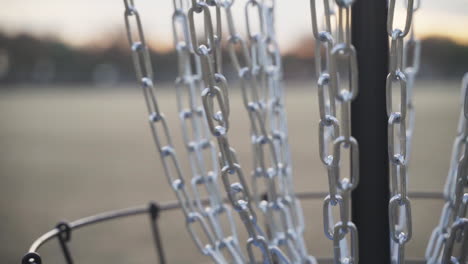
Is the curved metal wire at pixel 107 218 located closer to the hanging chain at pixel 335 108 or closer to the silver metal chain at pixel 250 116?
the silver metal chain at pixel 250 116

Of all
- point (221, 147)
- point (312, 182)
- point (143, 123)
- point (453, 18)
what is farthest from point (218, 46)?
point (143, 123)

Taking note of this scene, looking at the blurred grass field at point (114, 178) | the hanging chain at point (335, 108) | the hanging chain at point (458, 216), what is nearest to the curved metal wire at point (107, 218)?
the hanging chain at point (458, 216)

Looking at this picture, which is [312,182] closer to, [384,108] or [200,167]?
[200,167]

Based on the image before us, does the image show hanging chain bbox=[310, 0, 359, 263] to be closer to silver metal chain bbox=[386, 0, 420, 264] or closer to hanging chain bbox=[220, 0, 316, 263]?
silver metal chain bbox=[386, 0, 420, 264]

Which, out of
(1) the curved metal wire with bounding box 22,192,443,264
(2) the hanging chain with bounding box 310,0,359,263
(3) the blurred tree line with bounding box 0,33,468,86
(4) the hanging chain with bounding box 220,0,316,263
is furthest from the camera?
(3) the blurred tree line with bounding box 0,33,468,86

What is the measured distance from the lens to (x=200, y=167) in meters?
0.66

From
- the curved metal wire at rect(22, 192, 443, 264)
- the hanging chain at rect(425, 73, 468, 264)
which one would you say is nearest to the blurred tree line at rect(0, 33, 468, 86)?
the curved metal wire at rect(22, 192, 443, 264)

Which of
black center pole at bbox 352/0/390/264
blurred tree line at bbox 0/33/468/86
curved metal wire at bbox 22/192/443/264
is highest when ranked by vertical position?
black center pole at bbox 352/0/390/264

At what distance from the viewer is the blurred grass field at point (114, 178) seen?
2.34m

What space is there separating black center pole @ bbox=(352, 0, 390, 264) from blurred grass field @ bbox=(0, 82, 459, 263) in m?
1.41

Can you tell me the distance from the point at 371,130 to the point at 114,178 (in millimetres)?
3334

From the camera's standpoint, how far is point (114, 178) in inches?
143

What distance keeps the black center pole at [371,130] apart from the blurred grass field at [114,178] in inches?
55.5

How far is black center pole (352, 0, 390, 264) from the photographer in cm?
44
